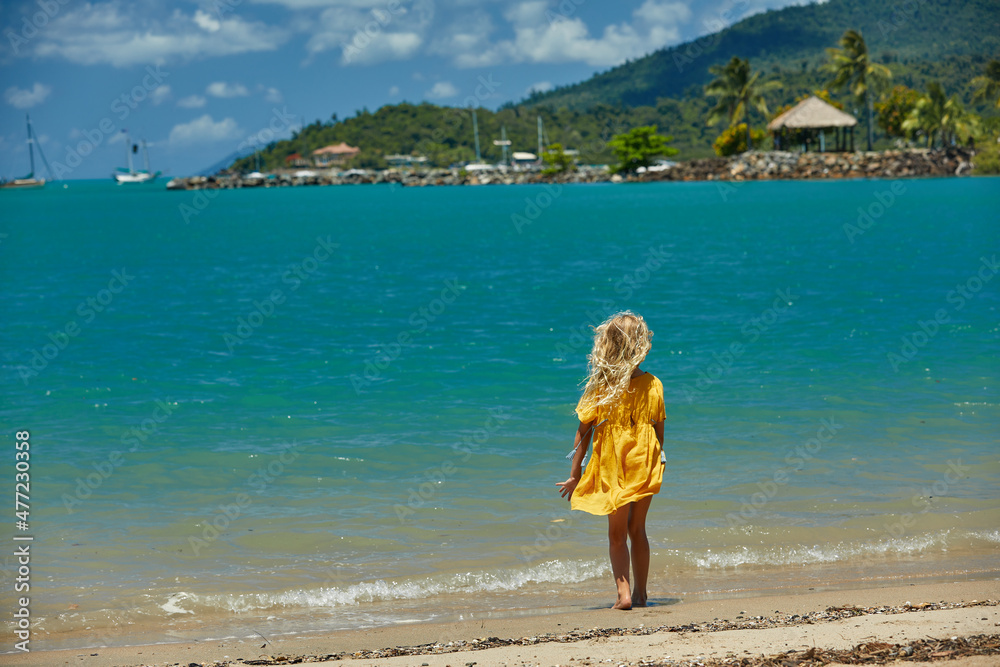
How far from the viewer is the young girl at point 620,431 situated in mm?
4930

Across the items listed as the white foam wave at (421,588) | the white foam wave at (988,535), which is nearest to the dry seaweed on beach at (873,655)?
the white foam wave at (421,588)

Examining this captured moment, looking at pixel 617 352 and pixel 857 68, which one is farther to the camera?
pixel 857 68

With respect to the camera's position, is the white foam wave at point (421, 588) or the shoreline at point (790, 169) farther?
A: the shoreline at point (790, 169)

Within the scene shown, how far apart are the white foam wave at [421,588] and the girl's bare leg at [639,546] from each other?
89 centimetres

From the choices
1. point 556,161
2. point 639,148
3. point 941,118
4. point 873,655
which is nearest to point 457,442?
point 873,655

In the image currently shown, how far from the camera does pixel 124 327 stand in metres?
20.0

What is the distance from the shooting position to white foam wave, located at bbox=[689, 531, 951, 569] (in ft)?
21.2

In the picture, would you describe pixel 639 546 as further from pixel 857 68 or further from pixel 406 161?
pixel 406 161

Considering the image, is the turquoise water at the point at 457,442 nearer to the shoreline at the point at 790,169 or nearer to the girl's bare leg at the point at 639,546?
the girl's bare leg at the point at 639,546

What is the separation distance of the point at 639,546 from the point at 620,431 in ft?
2.65

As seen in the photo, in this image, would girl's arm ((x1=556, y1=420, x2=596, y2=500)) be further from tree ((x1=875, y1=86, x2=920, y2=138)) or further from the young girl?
tree ((x1=875, y1=86, x2=920, y2=138))

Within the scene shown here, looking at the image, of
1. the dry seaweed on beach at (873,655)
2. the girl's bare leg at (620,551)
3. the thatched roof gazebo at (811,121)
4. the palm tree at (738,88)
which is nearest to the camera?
the dry seaweed on beach at (873,655)

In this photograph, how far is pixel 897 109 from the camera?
313 feet

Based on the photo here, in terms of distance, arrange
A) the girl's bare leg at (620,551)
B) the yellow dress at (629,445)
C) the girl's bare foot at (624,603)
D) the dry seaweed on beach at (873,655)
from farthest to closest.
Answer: the girl's bare foot at (624,603)
the girl's bare leg at (620,551)
the yellow dress at (629,445)
the dry seaweed on beach at (873,655)
